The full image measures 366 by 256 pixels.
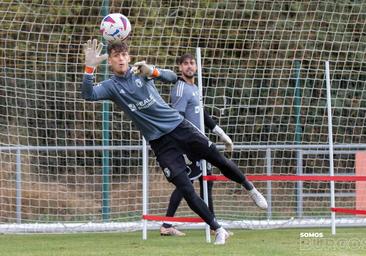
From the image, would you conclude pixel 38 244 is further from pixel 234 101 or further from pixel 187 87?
pixel 234 101

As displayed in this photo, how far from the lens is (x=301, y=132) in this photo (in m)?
12.6

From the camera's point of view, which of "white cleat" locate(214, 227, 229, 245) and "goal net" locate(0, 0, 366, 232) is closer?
"white cleat" locate(214, 227, 229, 245)

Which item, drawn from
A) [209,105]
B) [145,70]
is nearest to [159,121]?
[145,70]

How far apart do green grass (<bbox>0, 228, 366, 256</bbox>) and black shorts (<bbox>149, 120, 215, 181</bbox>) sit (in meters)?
0.81

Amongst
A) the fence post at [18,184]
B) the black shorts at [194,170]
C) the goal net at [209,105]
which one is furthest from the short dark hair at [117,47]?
the fence post at [18,184]

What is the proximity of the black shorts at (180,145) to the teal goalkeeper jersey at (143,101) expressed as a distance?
0.06 m

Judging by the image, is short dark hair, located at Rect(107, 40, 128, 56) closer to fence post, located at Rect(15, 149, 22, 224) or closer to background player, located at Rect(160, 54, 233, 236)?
background player, located at Rect(160, 54, 233, 236)

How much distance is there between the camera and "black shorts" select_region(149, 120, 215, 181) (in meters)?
8.45

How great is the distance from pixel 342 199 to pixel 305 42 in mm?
2271

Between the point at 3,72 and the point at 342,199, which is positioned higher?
the point at 3,72

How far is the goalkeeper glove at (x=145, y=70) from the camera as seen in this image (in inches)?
327

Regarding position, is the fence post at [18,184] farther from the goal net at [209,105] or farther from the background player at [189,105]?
the background player at [189,105]

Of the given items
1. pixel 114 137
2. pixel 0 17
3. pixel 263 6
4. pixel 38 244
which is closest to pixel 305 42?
pixel 263 6

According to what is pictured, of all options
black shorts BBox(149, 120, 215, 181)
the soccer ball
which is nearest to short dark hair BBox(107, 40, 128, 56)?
the soccer ball
